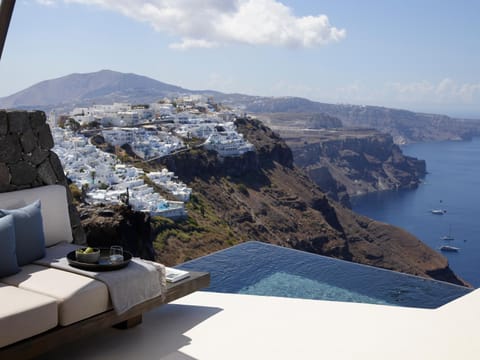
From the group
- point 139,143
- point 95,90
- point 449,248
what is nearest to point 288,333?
point 139,143

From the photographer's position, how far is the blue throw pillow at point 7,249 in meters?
2.22

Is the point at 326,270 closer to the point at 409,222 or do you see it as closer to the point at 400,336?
the point at 400,336

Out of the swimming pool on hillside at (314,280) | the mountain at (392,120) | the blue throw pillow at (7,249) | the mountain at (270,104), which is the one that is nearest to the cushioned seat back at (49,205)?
the blue throw pillow at (7,249)

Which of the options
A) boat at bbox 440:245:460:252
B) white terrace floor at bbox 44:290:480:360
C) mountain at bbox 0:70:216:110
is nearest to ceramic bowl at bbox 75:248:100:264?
white terrace floor at bbox 44:290:480:360

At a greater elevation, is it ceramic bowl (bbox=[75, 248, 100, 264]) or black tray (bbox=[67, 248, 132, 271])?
ceramic bowl (bbox=[75, 248, 100, 264])

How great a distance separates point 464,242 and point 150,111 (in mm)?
30935

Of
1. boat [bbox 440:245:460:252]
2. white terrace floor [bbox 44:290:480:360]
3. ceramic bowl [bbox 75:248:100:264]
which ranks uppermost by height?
ceramic bowl [bbox 75:248:100:264]

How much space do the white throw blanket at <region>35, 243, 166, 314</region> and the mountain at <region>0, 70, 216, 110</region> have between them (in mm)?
101408

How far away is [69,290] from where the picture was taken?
2078mm

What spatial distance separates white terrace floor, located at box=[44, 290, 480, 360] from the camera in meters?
2.33

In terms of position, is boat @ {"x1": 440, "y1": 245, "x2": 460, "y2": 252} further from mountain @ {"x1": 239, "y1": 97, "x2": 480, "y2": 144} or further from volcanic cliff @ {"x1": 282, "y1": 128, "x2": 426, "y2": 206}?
mountain @ {"x1": 239, "y1": 97, "x2": 480, "y2": 144}

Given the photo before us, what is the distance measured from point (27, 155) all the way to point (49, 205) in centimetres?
47

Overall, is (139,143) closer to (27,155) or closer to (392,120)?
(27,155)

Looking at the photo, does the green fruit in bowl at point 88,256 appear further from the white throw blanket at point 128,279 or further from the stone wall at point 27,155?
the stone wall at point 27,155
